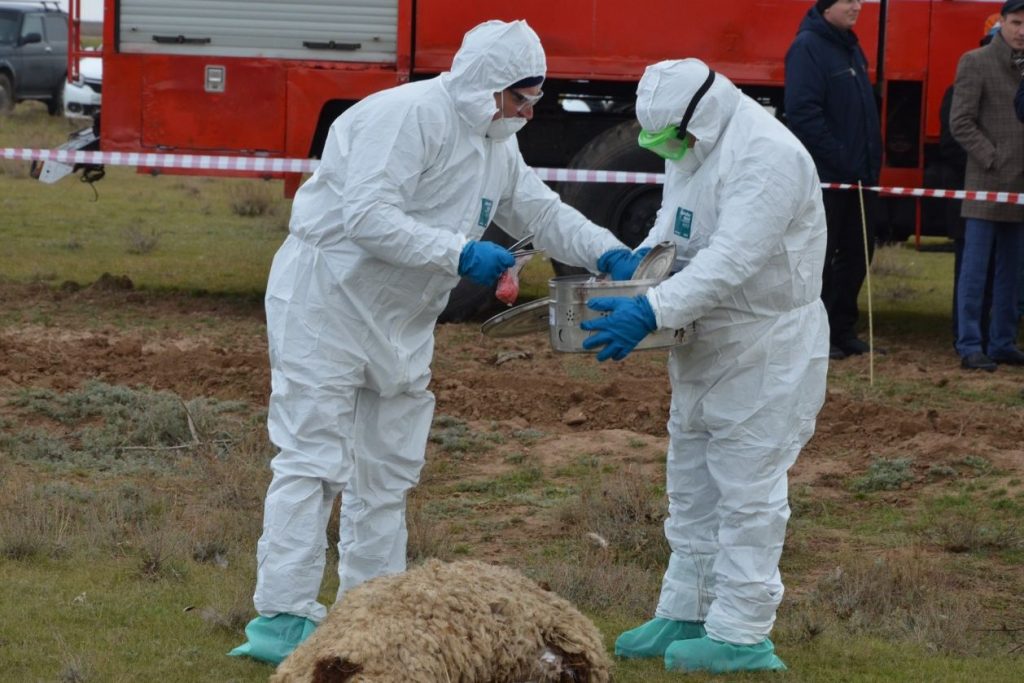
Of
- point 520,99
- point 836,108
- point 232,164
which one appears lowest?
point 232,164

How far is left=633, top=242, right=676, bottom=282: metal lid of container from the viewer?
15.4 feet

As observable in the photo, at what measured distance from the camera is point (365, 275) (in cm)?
475

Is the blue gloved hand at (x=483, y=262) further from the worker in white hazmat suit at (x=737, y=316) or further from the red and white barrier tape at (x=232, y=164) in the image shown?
the red and white barrier tape at (x=232, y=164)

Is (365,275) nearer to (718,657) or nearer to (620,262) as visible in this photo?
(620,262)

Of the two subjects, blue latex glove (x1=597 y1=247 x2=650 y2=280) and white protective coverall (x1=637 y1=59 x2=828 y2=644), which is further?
blue latex glove (x1=597 y1=247 x2=650 y2=280)

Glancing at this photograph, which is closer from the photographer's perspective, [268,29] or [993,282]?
[993,282]

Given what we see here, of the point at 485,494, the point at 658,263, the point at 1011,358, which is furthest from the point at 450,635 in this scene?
the point at 1011,358

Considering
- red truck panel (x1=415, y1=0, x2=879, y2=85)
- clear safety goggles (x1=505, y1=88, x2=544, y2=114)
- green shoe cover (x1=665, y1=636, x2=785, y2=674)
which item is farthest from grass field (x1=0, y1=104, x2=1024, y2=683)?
red truck panel (x1=415, y1=0, x2=879, y2=85)

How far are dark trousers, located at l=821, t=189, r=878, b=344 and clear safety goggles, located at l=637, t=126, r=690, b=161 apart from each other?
197 inches

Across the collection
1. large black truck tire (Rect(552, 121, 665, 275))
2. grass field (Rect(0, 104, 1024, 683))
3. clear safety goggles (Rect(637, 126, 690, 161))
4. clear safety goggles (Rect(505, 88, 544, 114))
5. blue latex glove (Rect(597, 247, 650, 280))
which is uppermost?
clear safety goggles (Rect(505, 88, 544, 114))

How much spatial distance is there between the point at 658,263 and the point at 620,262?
36 cm

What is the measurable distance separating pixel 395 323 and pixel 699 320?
899 mm

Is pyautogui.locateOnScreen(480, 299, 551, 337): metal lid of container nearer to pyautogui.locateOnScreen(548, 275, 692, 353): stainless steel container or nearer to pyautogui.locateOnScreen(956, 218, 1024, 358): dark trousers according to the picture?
pyautogui.locateOnScreen(548, 275, 692, 353): stainless steel container

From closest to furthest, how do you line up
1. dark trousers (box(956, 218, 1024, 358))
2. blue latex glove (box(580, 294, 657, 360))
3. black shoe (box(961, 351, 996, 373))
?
blue latex glove (box(580, 294, 657, 360)) < dark trousers (box(956, 218, 1024, 358)) < black shoe (box(961, 351, 996, 373))
